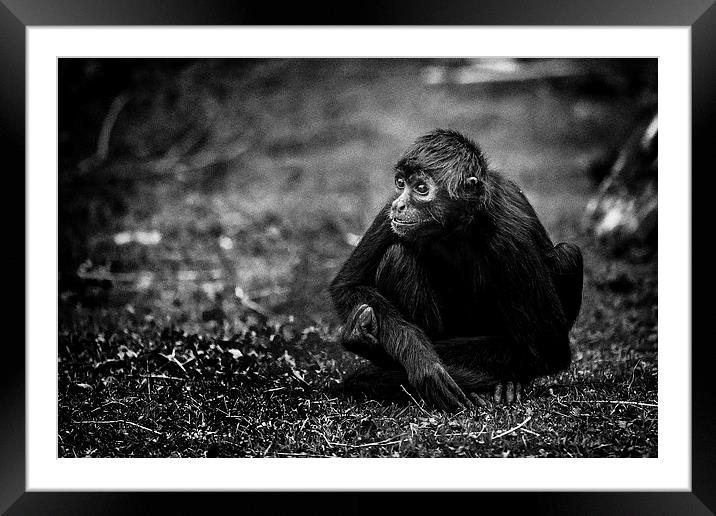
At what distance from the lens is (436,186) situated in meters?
5.20

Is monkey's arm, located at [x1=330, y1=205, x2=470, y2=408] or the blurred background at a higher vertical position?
the blurred background

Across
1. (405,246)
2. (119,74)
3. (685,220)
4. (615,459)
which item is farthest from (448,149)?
(119,74)

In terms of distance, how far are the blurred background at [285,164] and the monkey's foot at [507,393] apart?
1.52 meters

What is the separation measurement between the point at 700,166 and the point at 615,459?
2.12 metres

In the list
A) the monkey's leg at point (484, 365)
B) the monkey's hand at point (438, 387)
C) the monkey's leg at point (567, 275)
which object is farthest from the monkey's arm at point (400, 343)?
the monkey's leg at point (567, 275)

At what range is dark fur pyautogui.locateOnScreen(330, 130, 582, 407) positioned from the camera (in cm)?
521

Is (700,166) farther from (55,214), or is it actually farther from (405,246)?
(55,214)

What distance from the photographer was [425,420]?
5301 millimetres

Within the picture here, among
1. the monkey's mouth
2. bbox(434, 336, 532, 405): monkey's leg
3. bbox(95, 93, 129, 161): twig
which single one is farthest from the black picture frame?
bbox(95, 93, 129, 161): twig

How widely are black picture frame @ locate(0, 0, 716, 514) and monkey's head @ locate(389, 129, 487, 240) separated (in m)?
0.83

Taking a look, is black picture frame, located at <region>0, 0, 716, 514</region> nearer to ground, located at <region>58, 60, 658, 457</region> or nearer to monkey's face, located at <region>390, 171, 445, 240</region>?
ground, located at <region>58, 60, 658, 457</region>

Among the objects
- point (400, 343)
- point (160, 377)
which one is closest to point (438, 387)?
point (400, 343)

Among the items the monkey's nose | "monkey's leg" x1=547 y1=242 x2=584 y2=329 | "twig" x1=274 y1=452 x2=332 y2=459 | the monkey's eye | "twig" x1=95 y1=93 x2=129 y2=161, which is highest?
"twig" x1=95 y1=93 x2=129 y2=161

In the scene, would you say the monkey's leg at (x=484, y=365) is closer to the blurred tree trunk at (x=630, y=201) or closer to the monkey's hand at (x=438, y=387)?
the monkey's hand at (x=438, y=387)
